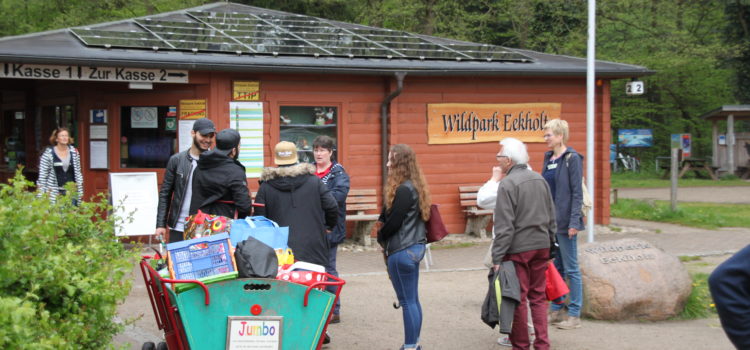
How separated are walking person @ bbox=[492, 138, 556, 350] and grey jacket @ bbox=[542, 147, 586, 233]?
951 mm

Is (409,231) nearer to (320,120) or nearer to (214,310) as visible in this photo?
(214,310)

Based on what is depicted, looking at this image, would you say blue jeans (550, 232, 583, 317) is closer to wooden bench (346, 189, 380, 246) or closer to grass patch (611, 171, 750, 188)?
wooden bench (346, 189, 380, 246)

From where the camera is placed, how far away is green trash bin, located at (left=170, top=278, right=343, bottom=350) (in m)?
5.12

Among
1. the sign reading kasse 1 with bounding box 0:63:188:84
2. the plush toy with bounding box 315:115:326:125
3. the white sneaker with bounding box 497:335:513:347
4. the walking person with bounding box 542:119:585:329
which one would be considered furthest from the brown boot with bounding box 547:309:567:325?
the sign reading kasse 1 with bounding box 0:63:188:84

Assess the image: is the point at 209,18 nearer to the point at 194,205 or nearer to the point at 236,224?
the point at 194,205

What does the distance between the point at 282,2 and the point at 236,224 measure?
Answer: 20.8 m

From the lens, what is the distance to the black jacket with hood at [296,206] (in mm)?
6527

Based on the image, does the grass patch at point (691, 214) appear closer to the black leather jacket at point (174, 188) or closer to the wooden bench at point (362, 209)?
the wooden bench at point (362, 209)

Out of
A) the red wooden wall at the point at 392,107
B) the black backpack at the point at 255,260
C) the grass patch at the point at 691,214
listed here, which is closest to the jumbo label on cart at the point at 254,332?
the black backpack at the point at 255,260

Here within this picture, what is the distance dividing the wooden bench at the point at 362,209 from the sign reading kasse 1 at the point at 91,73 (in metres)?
3.15

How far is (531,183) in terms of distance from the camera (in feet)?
20.7

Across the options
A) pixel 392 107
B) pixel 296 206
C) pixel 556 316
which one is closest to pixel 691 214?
pixel 392 107

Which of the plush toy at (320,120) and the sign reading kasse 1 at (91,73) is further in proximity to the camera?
the plush toy at (320,120)

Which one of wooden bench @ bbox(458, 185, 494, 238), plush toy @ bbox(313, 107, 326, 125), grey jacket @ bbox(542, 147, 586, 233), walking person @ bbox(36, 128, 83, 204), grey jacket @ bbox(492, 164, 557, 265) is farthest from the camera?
wooden bench @ bbox(458, 185, 494, 238)
